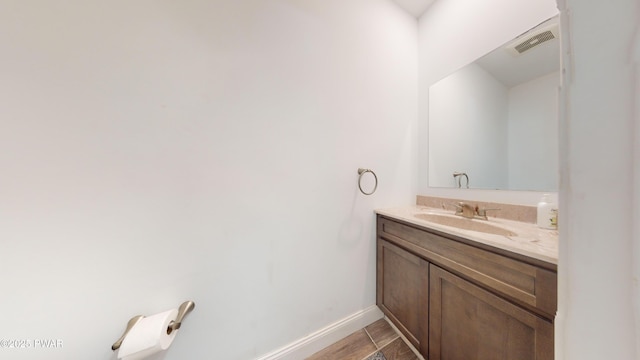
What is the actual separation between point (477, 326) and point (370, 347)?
26.2 inches

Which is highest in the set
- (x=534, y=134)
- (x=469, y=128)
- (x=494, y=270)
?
(x=469, y=128)

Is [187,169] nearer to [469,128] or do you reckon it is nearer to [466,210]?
[466,210]

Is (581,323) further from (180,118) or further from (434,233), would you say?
(180,118)

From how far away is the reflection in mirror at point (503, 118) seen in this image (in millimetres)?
1023

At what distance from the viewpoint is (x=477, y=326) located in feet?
2.63

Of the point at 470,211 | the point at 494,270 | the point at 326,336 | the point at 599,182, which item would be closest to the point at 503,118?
the point at 470,211

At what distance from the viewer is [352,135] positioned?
4.27 feet

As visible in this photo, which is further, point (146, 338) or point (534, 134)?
point (534, 134)

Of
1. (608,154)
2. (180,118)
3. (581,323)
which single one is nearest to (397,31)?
(180,118)

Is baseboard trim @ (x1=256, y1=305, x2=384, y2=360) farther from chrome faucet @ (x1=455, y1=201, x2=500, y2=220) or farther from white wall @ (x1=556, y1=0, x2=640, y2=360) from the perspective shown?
white wall @ (x1=556, y1=0, x2=640, y2=360)

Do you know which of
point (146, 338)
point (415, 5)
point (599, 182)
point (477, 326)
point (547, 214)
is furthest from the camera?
point (415, 5)

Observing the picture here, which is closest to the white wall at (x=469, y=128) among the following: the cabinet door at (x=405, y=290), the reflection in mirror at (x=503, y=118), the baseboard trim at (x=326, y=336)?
the reflection in mirror at (x=503, y=118)

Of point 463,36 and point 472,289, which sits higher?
point 463,36

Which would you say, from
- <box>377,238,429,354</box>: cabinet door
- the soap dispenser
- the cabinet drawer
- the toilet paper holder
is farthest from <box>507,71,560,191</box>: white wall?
the toilet paper holder
